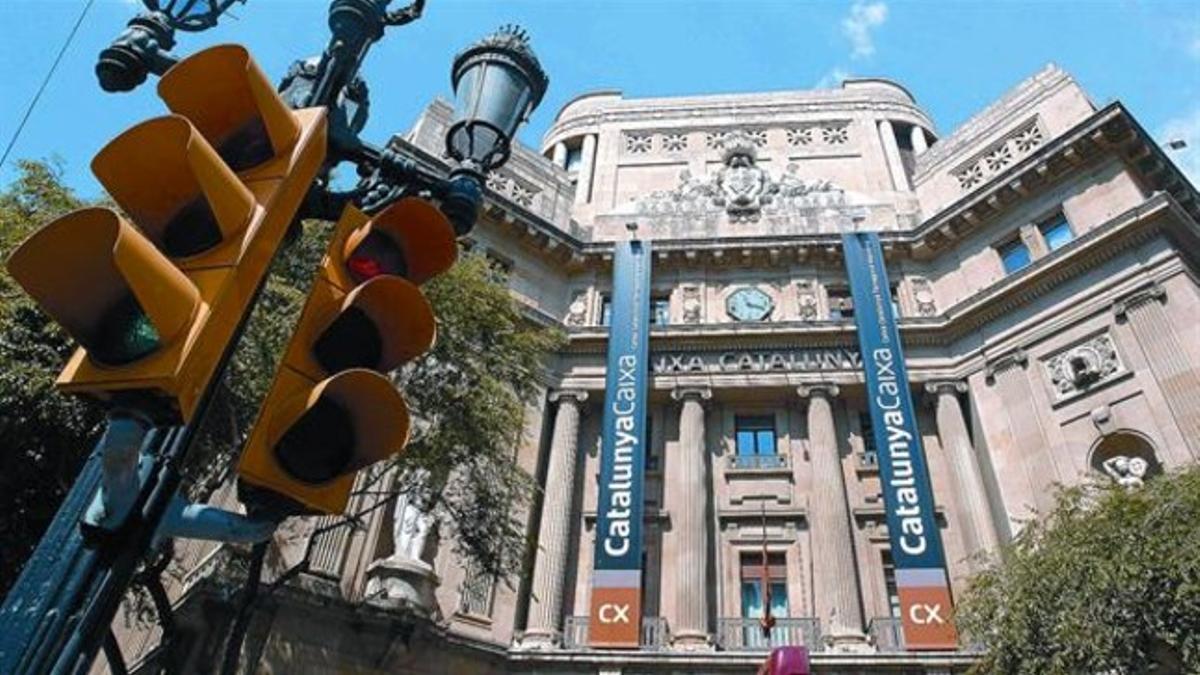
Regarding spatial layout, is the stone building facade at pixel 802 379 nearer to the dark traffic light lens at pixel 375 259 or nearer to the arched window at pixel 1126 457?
the arched window at pixel 1126 457

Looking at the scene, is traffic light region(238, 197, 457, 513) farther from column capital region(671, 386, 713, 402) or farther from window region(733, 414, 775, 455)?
window region(733, 414, 775, 455)

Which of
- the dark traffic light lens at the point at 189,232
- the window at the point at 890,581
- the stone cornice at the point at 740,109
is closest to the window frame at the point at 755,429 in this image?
the window at the point at 890,581

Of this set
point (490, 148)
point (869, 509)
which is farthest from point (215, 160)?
point (869, 509)

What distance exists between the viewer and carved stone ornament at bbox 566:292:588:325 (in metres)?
23.3

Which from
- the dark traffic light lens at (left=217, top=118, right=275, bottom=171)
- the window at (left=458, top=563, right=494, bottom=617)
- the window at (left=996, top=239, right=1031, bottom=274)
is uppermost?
the window at (left=996, top=239, right=1031, bottom=274)

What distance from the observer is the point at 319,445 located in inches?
83.8

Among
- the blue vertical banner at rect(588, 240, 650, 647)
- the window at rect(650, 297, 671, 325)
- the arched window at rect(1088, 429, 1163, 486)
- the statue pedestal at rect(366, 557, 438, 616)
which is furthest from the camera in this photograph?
the window at rect(650, 297, 671, 325)

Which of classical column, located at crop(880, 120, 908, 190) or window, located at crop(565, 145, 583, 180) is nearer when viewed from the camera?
classical column, located at crop(880, 120, 908, 190)

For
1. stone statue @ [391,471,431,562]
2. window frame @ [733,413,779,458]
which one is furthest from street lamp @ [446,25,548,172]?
window frame @ [733,413,779,458]

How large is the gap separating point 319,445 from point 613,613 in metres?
15.7

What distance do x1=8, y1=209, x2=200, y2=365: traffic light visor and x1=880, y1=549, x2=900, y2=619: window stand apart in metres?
18.2

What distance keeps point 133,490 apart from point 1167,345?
20.1 meters

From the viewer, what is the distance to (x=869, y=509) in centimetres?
1939

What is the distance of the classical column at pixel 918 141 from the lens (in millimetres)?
28528
